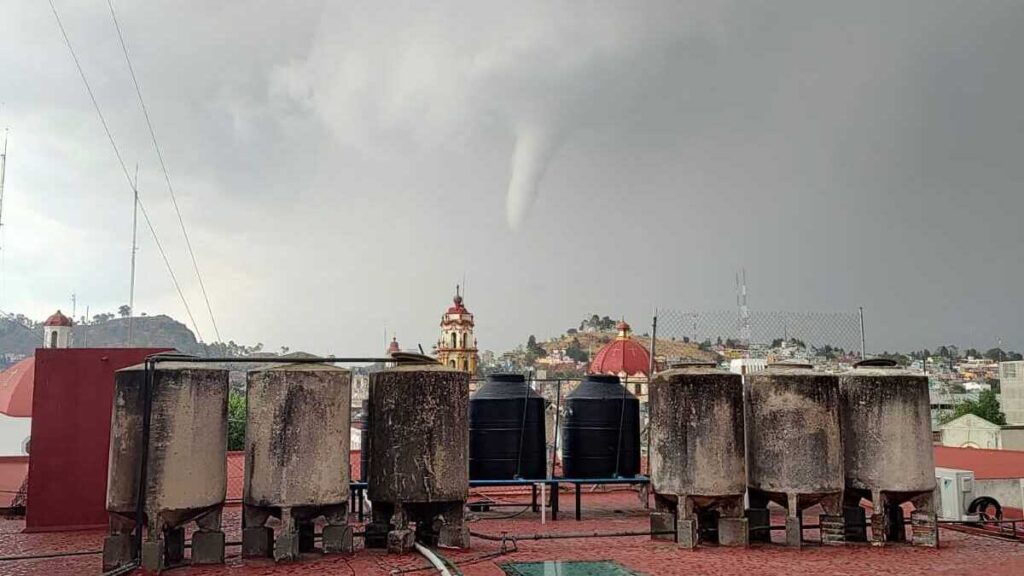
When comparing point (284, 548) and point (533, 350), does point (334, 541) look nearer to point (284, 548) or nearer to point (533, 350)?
point (284, 548)

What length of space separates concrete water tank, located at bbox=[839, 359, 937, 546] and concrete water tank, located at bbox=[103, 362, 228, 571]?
335 inches

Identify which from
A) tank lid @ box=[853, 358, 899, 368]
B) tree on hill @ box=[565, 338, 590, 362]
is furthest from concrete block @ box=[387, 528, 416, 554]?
tree on hill @ box=[565, 338, 590, 362]

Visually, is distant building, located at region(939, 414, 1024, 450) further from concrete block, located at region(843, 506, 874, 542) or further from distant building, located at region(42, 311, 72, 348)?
distant building, located at region(42, 311, 72, 348)

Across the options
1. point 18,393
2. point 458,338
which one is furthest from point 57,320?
point 458,338

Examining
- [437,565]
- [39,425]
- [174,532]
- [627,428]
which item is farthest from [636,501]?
[39,425]

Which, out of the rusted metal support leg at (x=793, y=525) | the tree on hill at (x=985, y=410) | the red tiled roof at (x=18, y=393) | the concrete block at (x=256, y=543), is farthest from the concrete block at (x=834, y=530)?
the tree on hill at (x=985, y=410)

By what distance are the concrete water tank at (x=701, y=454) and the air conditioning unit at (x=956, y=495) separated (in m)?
4.39

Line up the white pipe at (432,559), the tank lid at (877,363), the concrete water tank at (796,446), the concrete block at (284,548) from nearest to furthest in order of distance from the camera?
1. the white pipe at (432,559)
2. the concrete block at (284,548)
3. the concrete water tank at (796,446)
4. the tank lid at (877,363)

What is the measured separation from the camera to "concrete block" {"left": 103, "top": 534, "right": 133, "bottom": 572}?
878cm

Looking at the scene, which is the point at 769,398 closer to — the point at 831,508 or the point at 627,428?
the point at 831,508

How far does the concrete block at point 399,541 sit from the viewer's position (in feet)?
31.6

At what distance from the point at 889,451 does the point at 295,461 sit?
7.97m

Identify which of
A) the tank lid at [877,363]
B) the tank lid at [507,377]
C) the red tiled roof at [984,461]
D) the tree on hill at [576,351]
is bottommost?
the red tiled roof at [984,461]

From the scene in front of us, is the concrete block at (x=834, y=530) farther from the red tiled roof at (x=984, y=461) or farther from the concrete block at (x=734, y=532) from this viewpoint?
the red tiled roof at (x=984, y=461)
